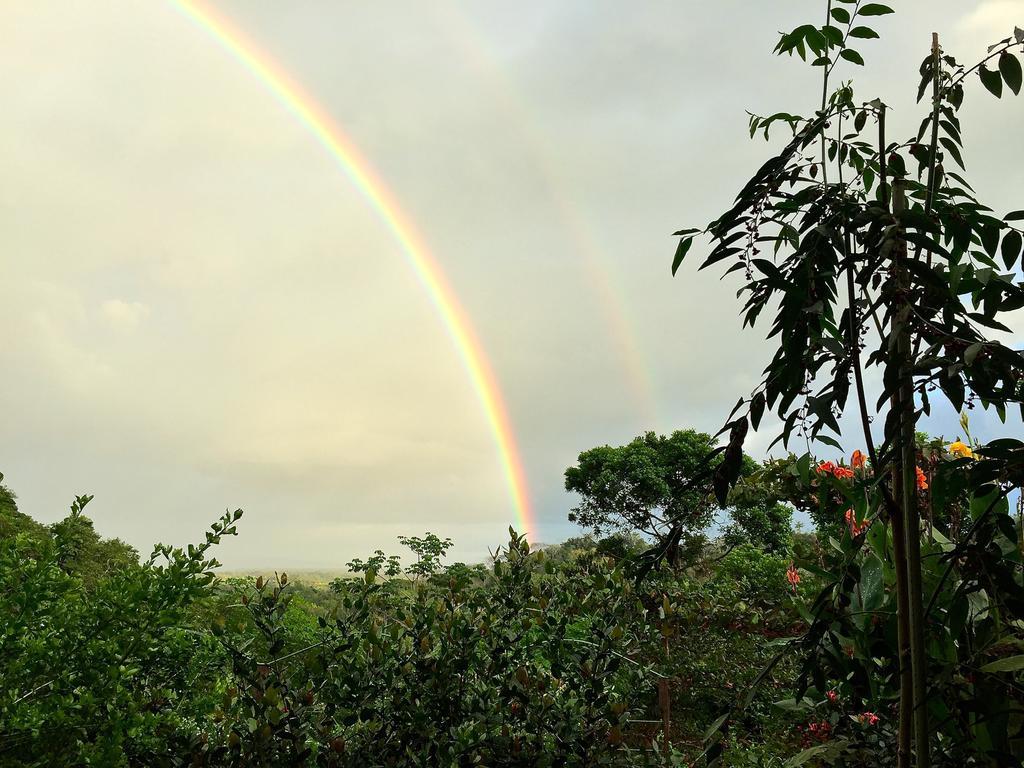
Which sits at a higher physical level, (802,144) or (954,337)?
(802,144)

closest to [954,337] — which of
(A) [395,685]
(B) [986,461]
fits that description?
(B) [986,461]

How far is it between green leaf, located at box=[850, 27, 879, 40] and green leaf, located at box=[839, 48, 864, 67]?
0.03 metres

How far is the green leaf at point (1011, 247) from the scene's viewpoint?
54.7 inches

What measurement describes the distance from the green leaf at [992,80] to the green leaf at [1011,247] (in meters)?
0.33

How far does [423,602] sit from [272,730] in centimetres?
71

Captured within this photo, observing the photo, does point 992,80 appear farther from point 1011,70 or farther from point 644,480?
point 644,480

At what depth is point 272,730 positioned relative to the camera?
210cm

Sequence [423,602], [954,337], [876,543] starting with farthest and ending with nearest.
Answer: [423,602] < [876,543] < [954,337]

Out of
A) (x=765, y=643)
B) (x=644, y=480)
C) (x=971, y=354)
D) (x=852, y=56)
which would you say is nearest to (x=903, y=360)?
(x=971, y=354)

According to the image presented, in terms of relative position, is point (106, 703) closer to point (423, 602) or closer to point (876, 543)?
point (423, 602)

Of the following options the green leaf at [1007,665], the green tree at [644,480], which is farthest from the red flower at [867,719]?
the green tree at [644,480]

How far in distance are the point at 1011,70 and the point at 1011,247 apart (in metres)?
0.38

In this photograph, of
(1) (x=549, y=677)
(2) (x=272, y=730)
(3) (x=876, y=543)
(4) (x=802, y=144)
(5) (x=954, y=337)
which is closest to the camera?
(5) (x=954, y=337)

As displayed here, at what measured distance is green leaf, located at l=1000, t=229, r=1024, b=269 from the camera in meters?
1.39
